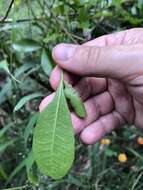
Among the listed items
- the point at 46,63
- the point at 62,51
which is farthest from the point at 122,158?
the point at 62,51

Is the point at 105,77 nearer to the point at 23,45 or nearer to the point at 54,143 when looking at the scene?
the point at 23,45

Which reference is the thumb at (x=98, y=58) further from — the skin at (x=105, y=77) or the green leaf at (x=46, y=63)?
the green leaf at (x=46, y=63)

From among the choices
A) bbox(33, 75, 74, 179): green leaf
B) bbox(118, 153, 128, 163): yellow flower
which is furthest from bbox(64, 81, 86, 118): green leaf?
bbox(118, 153, 128, 163): yellow flower

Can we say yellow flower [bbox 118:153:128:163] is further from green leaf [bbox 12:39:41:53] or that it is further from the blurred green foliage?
green leaf [bbox 12:39:41:53]

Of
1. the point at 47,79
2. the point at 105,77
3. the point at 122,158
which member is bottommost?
the point at 122,158

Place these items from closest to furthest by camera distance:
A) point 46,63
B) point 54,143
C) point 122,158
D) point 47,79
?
1. point 54,143
2. point 46,63
3. point 47,79
4. point 122,158

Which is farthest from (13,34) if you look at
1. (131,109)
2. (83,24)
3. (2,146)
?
(2,146)
